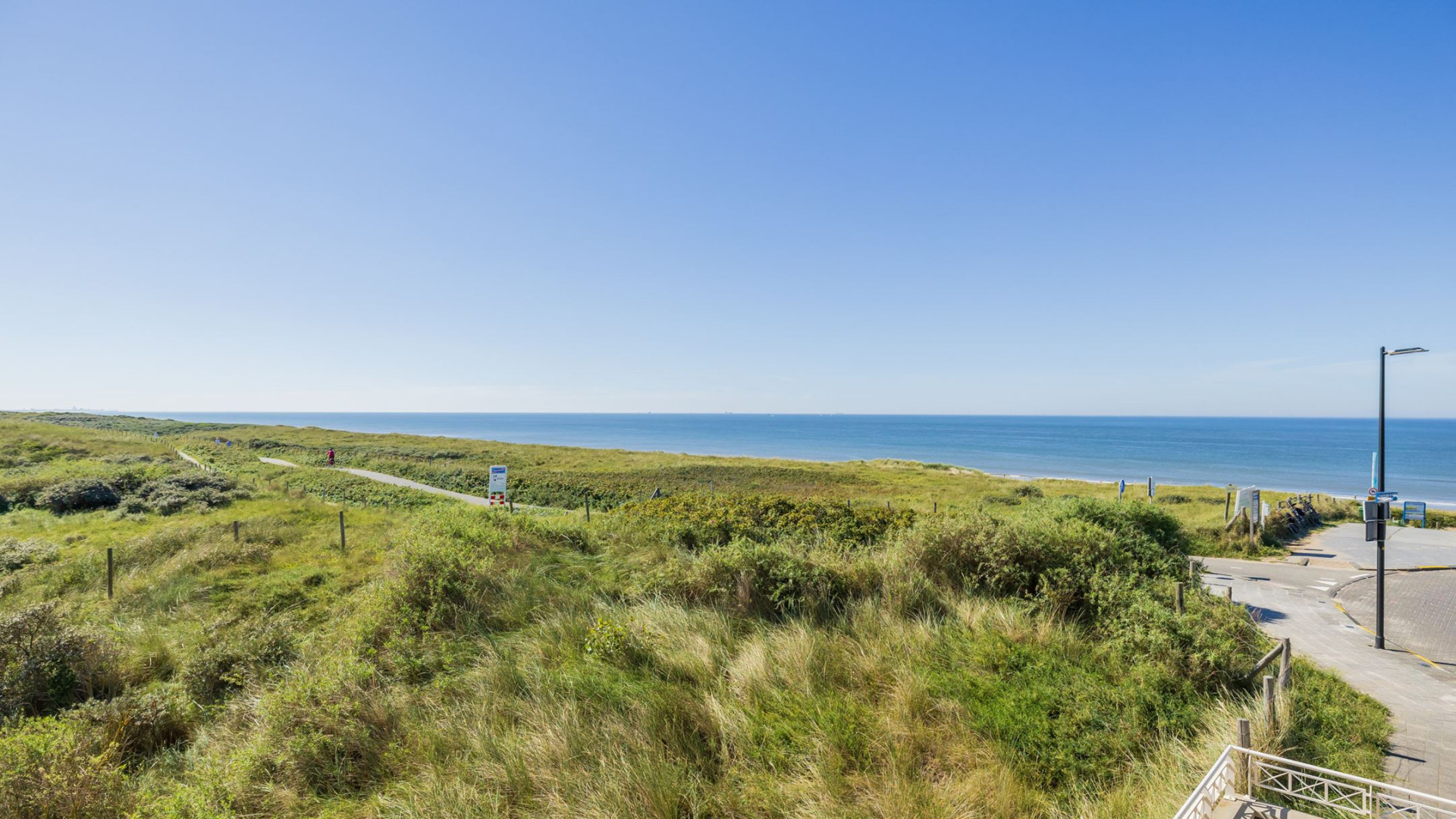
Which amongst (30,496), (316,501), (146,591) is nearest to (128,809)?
(146,591)

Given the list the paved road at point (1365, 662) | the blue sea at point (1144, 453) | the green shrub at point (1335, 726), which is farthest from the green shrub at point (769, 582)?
the blue sea at point (1144, 453)

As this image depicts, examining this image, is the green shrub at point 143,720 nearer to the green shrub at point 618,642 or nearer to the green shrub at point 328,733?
the green shrub at point 328,733

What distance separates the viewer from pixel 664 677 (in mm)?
6488

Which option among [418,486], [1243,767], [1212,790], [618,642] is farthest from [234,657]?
[418,486]

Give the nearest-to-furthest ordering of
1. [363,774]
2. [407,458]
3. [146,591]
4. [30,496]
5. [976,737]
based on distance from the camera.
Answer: [976,737] → [363,774] → [146,591] → [30,496] → [407,458]

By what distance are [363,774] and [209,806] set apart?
1.08 meters

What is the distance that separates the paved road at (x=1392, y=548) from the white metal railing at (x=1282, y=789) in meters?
16.3

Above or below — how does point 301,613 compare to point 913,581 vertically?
below

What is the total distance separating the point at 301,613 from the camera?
11.1 meters

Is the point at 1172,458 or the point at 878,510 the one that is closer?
the point at 878,510

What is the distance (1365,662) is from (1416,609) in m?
4.64

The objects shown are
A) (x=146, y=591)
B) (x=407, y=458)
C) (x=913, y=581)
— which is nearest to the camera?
(x=913, y=581)

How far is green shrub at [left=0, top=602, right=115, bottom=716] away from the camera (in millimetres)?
7453

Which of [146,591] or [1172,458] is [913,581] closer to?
[146,591]
